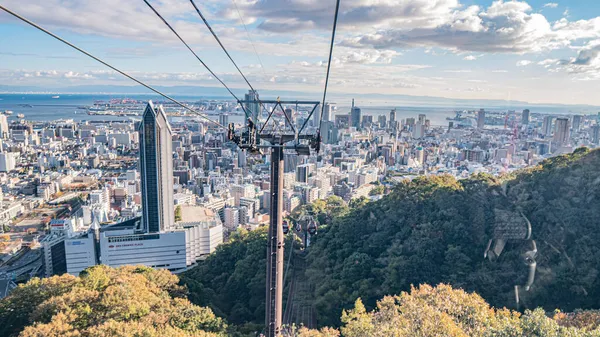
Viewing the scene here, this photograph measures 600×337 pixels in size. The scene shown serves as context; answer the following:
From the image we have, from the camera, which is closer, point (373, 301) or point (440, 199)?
point (373, 301)

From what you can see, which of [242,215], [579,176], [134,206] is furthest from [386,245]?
[134,206]

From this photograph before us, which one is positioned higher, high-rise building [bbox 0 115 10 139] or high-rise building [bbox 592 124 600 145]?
high-rise building [bbox 592 124 600 145]

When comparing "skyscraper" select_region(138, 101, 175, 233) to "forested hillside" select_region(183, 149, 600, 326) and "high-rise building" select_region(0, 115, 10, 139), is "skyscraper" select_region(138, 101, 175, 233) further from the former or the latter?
"high-rise building" select_region(0, 115, 10, 139)

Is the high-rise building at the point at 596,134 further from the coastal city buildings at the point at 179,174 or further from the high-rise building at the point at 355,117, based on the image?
the high-rise building at the point at 355,117

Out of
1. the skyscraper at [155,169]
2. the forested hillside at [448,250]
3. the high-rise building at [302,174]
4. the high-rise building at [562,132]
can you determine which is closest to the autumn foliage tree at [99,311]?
the forested hillside at [448,250]

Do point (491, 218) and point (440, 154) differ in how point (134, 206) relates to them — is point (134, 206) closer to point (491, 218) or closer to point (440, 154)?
point (491, 218)

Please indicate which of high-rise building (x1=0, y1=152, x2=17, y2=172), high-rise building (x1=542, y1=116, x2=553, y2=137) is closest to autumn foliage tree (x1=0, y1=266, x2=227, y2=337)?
high-rise building (x1=0, y1=152, x2=17, y2=172)
